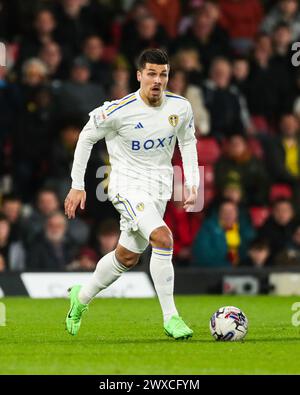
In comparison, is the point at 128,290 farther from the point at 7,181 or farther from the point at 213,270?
the point at 7,181

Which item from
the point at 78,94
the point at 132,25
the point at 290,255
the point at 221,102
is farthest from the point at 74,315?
the point at 132,25

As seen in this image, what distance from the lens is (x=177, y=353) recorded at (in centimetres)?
823

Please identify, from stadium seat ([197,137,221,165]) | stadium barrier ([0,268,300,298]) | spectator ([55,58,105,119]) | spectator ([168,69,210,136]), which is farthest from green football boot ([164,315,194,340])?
spectator ([168,69,210,136])

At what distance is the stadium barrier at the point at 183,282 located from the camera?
46.9 feet

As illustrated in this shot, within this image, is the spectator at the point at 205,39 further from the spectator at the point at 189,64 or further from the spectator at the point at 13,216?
the spectator at the point at 13,216

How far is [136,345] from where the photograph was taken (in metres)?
8.82

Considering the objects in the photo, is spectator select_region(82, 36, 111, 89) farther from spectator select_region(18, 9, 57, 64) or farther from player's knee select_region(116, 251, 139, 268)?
player's knee select_region(116, 251, 139, 268)

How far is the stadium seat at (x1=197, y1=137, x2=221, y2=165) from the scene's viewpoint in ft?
54.0

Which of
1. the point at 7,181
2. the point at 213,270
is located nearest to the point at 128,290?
the point at 213,270

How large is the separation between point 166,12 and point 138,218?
9591mm

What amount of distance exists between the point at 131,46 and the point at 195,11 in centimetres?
151

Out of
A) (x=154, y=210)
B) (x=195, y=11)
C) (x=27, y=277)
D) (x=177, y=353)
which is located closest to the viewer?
(x=177, y=353)

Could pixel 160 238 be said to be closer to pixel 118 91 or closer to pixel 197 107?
pixel 118 91

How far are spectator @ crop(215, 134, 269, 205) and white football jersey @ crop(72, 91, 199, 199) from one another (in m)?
6.74
